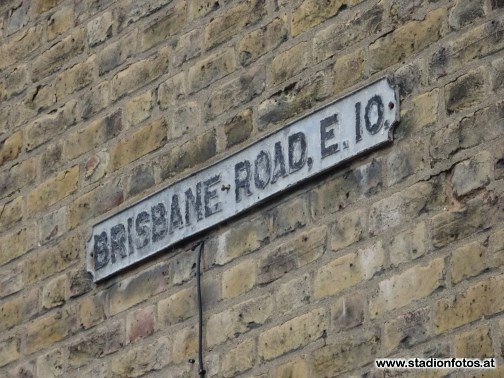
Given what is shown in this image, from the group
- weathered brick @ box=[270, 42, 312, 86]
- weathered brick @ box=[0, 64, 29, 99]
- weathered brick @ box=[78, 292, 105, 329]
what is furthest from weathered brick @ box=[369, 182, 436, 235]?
weathered brick @ box=[0, 64, 29, 99]

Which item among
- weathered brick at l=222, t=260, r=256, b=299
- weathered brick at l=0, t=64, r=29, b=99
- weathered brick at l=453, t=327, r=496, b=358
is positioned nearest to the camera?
weathered brick at l=453, t=327, r=496, b=358

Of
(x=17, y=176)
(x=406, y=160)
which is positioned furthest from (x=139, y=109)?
(x=406, y=160)

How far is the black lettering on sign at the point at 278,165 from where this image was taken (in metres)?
6.39

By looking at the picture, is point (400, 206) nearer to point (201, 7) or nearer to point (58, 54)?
point (201, 7)

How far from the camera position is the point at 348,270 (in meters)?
6.04

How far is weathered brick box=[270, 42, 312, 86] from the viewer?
21.4 feet

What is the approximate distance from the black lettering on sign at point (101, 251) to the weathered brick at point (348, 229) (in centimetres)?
131

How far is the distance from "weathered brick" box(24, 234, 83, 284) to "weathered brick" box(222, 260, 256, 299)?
99 cm

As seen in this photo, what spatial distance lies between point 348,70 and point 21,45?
7.34 ft

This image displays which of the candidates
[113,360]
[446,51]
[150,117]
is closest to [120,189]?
[150,117]

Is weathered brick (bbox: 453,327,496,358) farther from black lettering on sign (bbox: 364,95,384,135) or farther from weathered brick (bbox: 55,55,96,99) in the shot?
weathered brick (bbox: 55,55,96,99)

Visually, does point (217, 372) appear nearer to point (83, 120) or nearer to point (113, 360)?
point (113, 360)

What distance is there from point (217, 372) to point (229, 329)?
0.17 metres

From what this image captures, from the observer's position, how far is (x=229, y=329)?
6.38m
